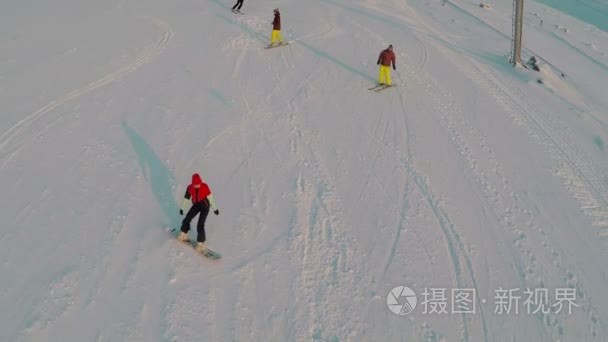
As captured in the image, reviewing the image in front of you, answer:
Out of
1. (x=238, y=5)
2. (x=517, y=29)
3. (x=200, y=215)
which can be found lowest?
(x=200, y=215)

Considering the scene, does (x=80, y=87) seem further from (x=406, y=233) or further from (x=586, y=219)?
(x=586, y=219)

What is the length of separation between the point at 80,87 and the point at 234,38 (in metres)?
5.98

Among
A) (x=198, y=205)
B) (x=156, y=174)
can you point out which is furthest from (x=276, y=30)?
(x=198, y=205)

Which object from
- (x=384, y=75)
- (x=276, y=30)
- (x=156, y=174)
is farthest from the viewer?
(x=276, y=30)

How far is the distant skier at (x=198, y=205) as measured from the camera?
24.9 feet

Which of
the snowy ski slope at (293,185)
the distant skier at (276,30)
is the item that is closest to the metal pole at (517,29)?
the snowy ski slope at (293,185)

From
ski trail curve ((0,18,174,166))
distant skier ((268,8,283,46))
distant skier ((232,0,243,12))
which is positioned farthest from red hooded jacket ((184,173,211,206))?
distant skier ((232,0,243,12))

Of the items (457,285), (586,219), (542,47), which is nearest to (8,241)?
(457,285)

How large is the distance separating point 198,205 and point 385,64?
8082mm

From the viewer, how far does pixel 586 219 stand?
Answer: 9.60 meters

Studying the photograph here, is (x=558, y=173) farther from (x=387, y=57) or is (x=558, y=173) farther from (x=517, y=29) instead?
(x=517, y=29)

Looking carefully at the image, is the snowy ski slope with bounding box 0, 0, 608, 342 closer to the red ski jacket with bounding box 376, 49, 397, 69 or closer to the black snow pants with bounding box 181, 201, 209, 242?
the black snow pants with bounding box 181, 201, 209, 242

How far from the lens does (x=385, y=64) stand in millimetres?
13570

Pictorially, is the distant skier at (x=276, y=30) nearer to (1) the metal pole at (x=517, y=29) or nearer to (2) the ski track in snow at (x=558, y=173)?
(2) the ski track in snow at (x=558, y=173)
